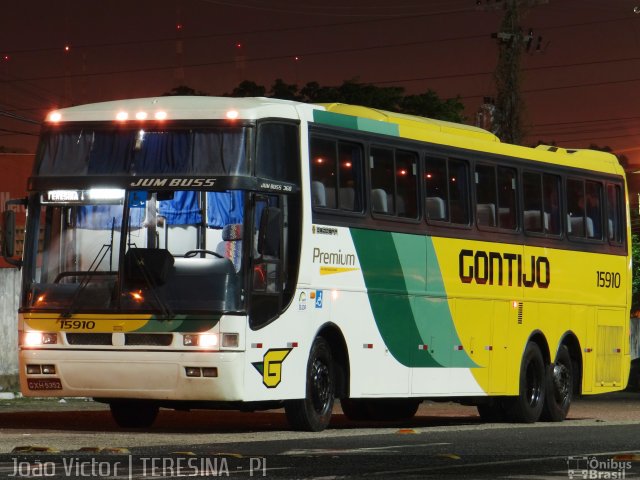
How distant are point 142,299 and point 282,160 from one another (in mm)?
2185

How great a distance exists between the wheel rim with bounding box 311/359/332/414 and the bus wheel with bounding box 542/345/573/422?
5936 millimetres

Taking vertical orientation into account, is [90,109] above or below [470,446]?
above

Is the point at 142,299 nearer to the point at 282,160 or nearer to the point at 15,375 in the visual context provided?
the point at 282,160

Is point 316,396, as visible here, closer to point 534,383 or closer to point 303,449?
point 303,449

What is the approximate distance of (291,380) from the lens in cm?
1862

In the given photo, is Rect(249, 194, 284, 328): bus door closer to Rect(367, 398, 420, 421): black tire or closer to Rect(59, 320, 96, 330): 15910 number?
Rect(59, 320, 96, 330): 15910 number

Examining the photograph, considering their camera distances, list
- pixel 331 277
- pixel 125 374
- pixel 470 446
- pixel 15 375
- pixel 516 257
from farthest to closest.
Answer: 1. pixel 15 375
2. pixel 516 257
3. pixel 331 277
4. pixel 125 374
5. pixel 470 446

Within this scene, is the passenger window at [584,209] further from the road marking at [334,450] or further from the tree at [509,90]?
the tree at [509,90]

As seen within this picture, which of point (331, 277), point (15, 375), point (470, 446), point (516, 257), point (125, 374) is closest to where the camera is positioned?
point (470, 446)

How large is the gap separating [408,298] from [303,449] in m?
5.69

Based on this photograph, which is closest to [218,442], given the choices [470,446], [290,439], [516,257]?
[290,439]

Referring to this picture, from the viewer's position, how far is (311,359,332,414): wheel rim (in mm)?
Answer: 19188

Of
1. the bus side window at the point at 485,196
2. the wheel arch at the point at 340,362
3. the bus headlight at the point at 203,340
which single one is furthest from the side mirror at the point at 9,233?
the bus side window at the point at 485,196

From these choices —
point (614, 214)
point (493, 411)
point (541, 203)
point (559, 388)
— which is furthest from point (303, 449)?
point (614, 214)
